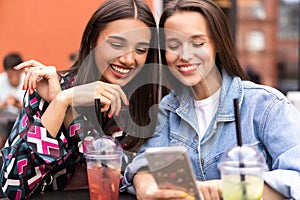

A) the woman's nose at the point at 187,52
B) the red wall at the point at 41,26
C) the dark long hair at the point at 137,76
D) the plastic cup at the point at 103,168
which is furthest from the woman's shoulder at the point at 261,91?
the red wall at the point at 41,26

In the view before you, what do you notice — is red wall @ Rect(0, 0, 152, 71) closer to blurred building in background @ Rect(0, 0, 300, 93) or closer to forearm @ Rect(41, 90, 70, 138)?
blurred building in background @ Rect(0, 0, 300, 93)

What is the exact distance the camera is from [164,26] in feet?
6.89

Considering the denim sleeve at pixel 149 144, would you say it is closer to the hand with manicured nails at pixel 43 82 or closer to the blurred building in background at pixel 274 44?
the hand with manicured nails at pixel 43 82

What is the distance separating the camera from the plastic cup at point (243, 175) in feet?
5.13

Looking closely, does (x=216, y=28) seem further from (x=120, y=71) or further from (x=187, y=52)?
(x=120, y=71)

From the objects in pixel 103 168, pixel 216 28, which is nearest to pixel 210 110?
pixel 216 28

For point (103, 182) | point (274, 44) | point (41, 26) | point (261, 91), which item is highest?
point (41, 26)

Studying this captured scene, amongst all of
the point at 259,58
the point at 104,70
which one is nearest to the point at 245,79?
the point at 104,70

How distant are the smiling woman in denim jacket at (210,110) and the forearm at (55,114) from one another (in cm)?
28

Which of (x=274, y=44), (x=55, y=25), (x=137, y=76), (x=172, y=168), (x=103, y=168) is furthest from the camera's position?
(x=274, y=44)

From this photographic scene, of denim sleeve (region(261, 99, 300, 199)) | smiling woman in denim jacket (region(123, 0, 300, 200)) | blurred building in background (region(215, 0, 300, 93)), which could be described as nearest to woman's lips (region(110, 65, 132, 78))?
smiling woman in denim jacket (region(123, 0, 300, 200))

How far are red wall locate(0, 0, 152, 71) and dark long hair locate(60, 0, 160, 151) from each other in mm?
4083

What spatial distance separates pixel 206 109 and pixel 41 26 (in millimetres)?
4588

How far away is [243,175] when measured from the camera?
1559 mm
